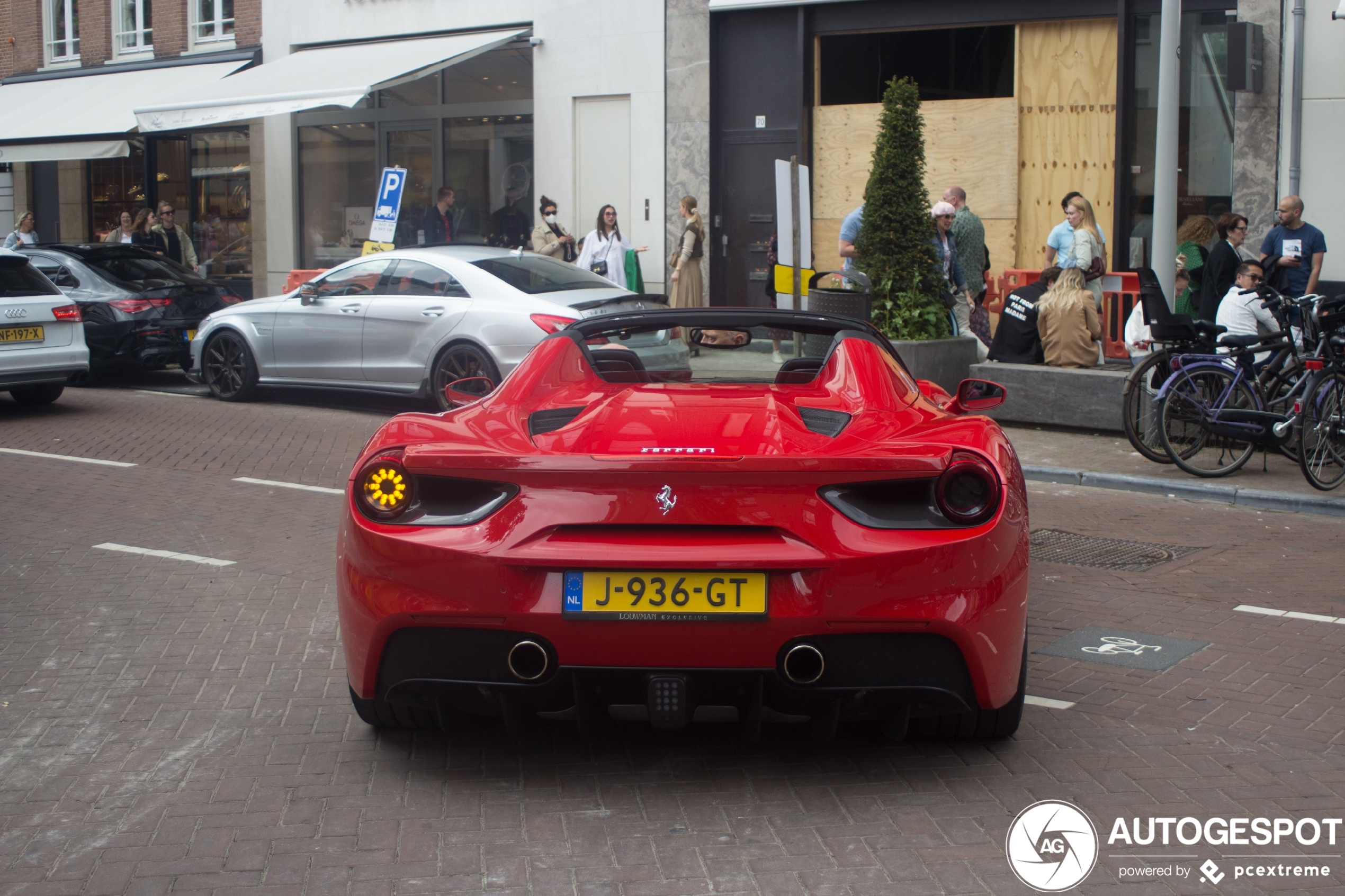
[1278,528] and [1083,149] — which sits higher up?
[1083,149]

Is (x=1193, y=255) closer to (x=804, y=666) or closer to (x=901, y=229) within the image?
(x=901, y=229)

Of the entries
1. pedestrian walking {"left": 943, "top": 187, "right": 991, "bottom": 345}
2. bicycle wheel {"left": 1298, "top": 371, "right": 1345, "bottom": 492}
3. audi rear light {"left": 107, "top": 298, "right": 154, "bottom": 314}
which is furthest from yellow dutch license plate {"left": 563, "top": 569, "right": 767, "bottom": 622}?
audi rear light {"left": 107, "top": 298, "right": 154, "bottom": 314}

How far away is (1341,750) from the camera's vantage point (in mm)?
Answer: 4348

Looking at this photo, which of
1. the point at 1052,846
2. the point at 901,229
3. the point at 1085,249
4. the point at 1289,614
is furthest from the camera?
the point at 1085,249

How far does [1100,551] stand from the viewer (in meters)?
7.57

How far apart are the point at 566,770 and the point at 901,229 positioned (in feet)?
31.4

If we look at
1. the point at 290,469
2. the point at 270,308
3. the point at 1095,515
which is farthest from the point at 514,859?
the point at 270,308

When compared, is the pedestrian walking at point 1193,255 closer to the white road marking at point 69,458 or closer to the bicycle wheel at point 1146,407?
the bicycle wheel at point 1146,407

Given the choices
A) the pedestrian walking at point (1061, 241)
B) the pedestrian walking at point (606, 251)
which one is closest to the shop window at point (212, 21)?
the pedestrian walking at point (606, 251)

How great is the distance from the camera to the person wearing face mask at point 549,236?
1917 centimetres

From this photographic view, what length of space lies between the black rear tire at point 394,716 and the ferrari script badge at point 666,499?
1.08 metres

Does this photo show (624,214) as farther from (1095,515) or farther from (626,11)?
(1095,515)

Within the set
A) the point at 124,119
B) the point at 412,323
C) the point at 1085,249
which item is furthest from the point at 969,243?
the point at 124,119

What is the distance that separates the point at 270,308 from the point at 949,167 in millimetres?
8260
